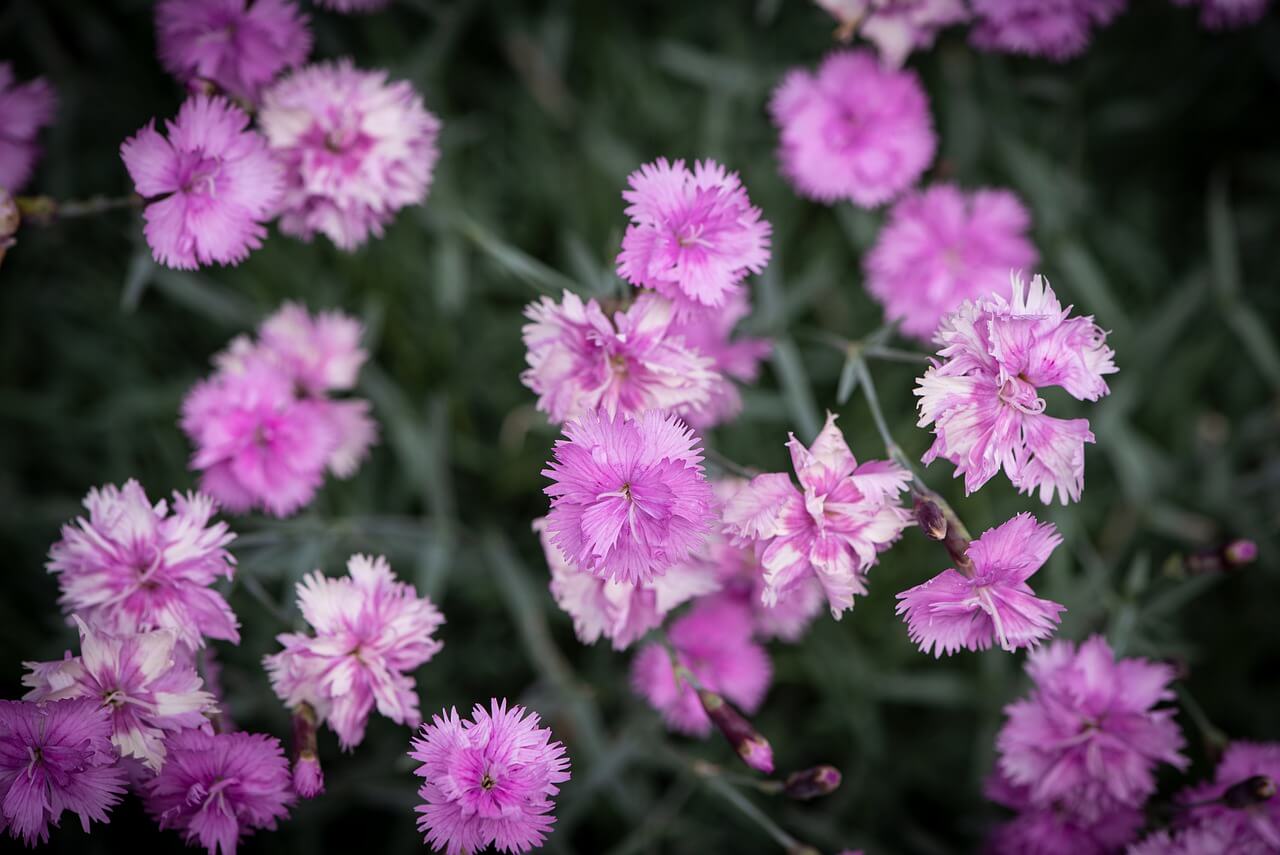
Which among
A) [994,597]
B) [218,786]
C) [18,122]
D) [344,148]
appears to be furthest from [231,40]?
[994,597]

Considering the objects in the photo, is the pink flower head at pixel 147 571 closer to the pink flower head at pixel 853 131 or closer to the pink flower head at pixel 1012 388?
the pink flower head at pixel 1012 388

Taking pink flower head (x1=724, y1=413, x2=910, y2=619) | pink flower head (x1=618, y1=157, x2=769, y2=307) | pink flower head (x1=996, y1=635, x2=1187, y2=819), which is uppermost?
pink flower head (x1=618, y1=157, x2=769, y2=307)

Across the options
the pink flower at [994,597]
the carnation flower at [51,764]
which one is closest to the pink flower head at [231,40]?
the carnation flower at [51,764]

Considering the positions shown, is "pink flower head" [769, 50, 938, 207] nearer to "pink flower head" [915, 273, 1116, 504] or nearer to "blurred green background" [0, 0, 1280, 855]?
"blurred green background" [0, 0, 1280, 855]

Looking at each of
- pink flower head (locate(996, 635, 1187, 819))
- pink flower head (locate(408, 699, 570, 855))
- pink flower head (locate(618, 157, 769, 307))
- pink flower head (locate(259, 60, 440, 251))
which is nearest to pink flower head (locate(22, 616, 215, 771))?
pink flower head (locate(408, 699, 570, 855))

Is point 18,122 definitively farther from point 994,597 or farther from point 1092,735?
point 1092,735

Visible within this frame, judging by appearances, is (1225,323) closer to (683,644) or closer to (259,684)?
(683,644)
